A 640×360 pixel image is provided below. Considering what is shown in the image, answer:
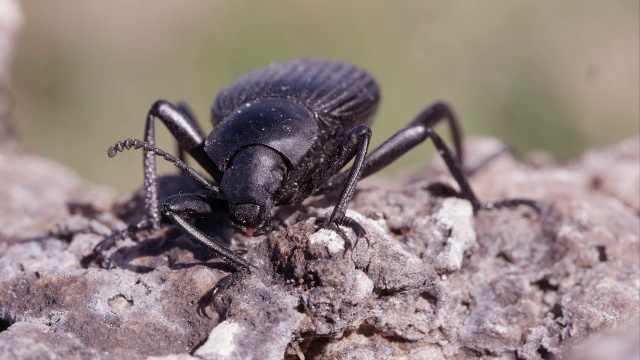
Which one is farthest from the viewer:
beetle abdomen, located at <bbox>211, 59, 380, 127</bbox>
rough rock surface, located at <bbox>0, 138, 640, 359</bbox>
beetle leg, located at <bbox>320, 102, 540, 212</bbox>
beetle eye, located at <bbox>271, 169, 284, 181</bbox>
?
beetle abdomen, located at <bbox>211, 59, 380, 127</bbox>

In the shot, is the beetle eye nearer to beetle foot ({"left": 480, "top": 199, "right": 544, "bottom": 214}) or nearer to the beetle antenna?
the beetle antenna

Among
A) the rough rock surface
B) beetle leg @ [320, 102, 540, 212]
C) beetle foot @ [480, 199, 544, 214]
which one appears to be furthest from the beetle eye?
beetle foot @ [480, 199, 544, 214]

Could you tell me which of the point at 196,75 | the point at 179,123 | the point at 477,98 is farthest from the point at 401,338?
the point at 196,75

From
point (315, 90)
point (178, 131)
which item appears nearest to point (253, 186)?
point (178, 131)

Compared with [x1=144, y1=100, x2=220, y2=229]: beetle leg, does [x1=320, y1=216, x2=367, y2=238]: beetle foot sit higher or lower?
lower

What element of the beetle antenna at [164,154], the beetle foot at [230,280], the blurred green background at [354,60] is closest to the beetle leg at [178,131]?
the beetle antenna at [164,154]

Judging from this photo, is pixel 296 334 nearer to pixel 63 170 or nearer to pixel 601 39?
pixel 63 170

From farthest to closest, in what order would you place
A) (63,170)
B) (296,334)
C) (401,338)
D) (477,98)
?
1. (477,98)
2. (63,170)
3. (401,338)
4. (296,334)
